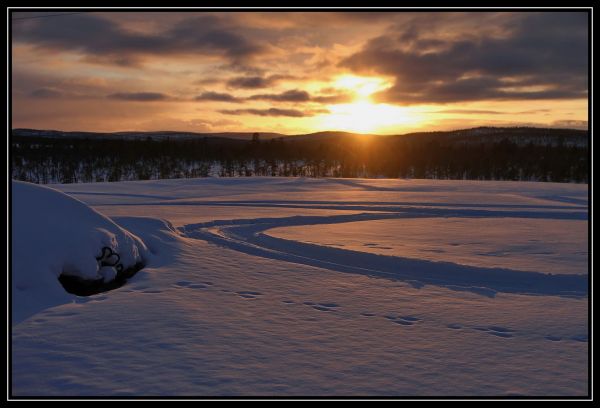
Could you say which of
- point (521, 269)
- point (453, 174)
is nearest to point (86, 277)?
point (521, 269)

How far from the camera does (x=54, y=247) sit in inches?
212

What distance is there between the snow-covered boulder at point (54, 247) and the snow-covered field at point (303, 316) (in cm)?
2

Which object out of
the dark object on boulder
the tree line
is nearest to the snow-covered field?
the dark object on boulder

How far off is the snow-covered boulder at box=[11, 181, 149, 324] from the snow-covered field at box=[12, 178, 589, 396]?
0.02 m

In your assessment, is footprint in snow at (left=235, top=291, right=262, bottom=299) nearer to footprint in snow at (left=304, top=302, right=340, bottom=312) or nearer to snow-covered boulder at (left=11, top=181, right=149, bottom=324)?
footprint in snow at (left=304, top=302, right=340, bottom=312)

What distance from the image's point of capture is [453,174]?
58250mm

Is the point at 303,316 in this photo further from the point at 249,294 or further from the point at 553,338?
the point at 553,338

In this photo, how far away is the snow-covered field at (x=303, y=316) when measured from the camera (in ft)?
10.7

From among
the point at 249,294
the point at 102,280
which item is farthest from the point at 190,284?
the point at 102,280

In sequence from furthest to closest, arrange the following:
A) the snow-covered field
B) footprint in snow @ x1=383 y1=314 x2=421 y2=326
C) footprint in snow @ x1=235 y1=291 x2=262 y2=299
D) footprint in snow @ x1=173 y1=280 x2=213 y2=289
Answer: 1. footprint in snow @ x1=173 y1=280 x2=213 y2=289
2. footprint in snow @ x1=235 y1=291 x2=262 y2=299
3. footprint in snow @ x1=383 y1=314 x2=421 y2=326
4. the snow-covered field

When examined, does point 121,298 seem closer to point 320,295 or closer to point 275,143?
point 320,295

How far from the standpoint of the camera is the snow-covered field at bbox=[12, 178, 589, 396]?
3275 millimetres

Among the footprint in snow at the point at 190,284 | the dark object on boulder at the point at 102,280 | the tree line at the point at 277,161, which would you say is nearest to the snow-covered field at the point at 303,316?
the footprint in snow at the point at 190,284

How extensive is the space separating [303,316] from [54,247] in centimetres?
289
